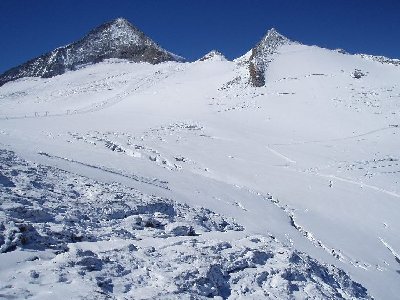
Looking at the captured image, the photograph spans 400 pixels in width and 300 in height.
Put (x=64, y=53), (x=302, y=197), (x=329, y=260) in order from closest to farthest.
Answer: (x=329, y=260) < (x=302, y=197) < (x=64, y=53)

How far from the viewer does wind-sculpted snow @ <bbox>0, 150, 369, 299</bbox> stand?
294 inches

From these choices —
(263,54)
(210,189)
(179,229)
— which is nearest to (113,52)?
(263,54)

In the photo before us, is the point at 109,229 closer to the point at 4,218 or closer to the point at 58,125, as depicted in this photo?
the point at 4,218

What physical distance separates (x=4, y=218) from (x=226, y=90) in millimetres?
30843

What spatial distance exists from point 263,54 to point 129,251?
3970 centimetres

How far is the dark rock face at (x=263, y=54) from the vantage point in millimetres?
38656

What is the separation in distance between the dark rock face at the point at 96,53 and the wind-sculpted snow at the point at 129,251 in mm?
43898

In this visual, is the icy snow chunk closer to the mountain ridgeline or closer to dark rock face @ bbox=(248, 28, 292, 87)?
dark rock face @ bbox=(248, 28, 292, 87)

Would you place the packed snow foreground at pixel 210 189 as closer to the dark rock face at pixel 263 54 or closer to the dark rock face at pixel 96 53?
the dark rock face at pixel 263 54

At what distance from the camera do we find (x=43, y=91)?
44.6 m

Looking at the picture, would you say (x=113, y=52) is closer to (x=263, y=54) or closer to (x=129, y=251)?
(x=263, y=54)

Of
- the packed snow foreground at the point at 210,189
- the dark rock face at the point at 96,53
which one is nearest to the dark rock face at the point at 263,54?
the packed snow foreground at the point at 210,189

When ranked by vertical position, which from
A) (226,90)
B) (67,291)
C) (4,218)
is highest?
(226,90)

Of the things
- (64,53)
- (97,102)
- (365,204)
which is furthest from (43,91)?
(365,204)
